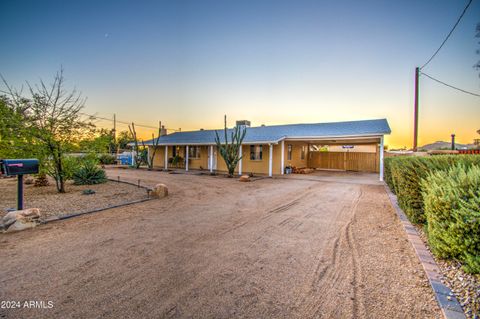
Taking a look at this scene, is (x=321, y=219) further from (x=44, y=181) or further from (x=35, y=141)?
(x=44, y=181)

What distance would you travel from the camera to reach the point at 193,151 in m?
21.1

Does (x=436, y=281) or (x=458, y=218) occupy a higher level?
(x=458, y=218)

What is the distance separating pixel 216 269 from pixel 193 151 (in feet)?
61.9

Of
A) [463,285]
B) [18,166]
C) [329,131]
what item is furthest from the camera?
[329,131]

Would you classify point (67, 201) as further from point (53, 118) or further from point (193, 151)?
point (193, 151)

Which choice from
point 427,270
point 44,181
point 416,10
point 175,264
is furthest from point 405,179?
point 44,181

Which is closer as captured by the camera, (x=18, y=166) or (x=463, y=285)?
(x=463, y=285)

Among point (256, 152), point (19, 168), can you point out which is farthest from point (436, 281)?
point (256, 152)

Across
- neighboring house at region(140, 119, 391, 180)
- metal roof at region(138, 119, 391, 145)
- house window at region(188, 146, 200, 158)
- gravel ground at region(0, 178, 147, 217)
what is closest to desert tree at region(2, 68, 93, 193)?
gravel ground at region(0, 178, 147, 217)

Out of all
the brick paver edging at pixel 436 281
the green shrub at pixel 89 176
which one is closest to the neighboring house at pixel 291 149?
the green shrub at pixel 89 176

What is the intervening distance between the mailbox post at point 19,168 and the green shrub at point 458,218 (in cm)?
783

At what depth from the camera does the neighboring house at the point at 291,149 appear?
15203 millimetres

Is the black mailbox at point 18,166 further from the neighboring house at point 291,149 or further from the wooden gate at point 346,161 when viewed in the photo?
the wooden gate at point 346,161

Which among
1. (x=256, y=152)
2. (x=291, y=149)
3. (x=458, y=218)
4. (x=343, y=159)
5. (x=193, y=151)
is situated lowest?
(x=458, y=218)
